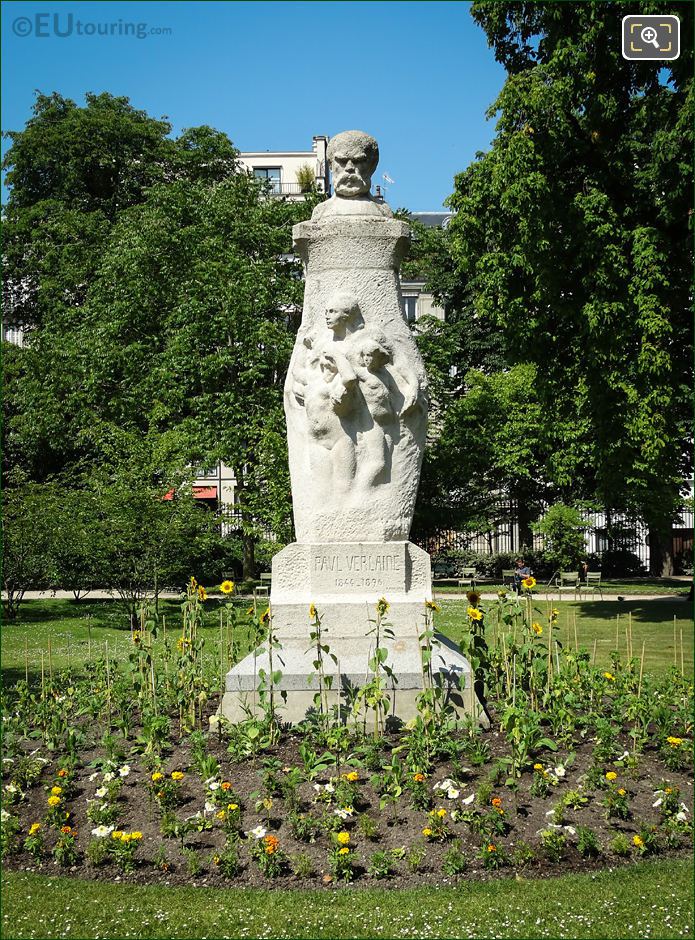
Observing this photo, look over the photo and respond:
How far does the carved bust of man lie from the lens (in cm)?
848

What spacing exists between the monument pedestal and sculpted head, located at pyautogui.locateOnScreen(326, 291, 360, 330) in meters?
1.69

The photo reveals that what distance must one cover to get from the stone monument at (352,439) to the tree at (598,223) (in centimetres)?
868

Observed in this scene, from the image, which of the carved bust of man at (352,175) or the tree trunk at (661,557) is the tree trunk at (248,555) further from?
the carved bust of man at (352,175)

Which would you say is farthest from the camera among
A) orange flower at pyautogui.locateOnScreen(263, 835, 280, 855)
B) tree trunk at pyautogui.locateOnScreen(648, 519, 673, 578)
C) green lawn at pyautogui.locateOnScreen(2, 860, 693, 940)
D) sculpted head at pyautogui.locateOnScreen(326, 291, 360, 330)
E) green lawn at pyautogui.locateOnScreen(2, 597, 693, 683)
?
tree trunk at pyautogui.locateOnScreen(648, 519, 673, 578)

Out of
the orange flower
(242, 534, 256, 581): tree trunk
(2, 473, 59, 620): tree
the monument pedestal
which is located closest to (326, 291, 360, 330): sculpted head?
the monument pedestal

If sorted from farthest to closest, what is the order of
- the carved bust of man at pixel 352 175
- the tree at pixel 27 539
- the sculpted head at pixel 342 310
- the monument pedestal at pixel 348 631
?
the tree at pixel 27 539 → the carved bust of man at pixel 352 175 → the sculpted head at pixel 342 310 → the monument pedestal at pixel 348 631

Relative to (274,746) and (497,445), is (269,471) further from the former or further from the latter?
(274,746)

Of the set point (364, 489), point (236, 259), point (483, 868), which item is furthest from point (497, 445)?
point (483, 868)

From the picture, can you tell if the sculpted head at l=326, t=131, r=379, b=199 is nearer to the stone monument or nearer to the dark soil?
the stone monument

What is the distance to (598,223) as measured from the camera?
54.0 feet

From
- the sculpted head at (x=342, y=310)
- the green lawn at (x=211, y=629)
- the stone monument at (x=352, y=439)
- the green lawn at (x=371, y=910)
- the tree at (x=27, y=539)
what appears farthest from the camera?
the tree at (x=27, y=539)

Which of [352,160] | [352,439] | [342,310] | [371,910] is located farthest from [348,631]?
[352,160]

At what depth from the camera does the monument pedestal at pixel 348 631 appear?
23.7 ft

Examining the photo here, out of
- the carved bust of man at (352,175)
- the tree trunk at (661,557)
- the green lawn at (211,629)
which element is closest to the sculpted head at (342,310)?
the carved bust of man at (352,175)
